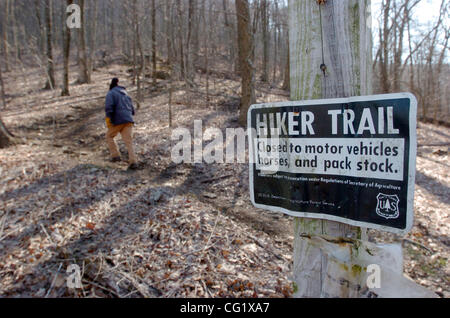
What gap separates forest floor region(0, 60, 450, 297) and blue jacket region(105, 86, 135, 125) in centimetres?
116

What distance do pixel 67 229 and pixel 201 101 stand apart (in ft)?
34.0

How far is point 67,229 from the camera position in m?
4.18

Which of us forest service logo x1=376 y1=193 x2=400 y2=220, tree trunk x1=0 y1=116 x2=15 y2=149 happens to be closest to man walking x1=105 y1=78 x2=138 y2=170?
tree trunk x1=0 y1=116 x2=15 y2=149

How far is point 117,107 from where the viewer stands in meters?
7.06

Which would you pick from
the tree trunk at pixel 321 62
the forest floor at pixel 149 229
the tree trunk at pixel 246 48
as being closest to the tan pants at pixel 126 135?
the forest floor at pixel 149 229

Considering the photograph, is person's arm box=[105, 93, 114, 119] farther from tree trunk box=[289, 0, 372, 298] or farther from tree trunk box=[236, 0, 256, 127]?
tree trunk box=[289, 0, 372, 298]

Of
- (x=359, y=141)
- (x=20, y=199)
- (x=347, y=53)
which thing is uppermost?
(x=347, y=53)

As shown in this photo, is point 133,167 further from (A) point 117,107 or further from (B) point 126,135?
(A) point 117,107

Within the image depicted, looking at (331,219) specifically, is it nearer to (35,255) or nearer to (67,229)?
(35,255)

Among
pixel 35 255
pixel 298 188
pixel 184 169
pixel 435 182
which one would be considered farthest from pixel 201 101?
pixel 298 188

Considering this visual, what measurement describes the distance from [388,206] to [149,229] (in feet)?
12.0

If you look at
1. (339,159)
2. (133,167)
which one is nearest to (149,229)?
(133,167)

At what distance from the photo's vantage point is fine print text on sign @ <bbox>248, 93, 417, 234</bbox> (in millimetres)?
1220

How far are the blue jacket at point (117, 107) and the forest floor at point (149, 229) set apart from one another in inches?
45.8
